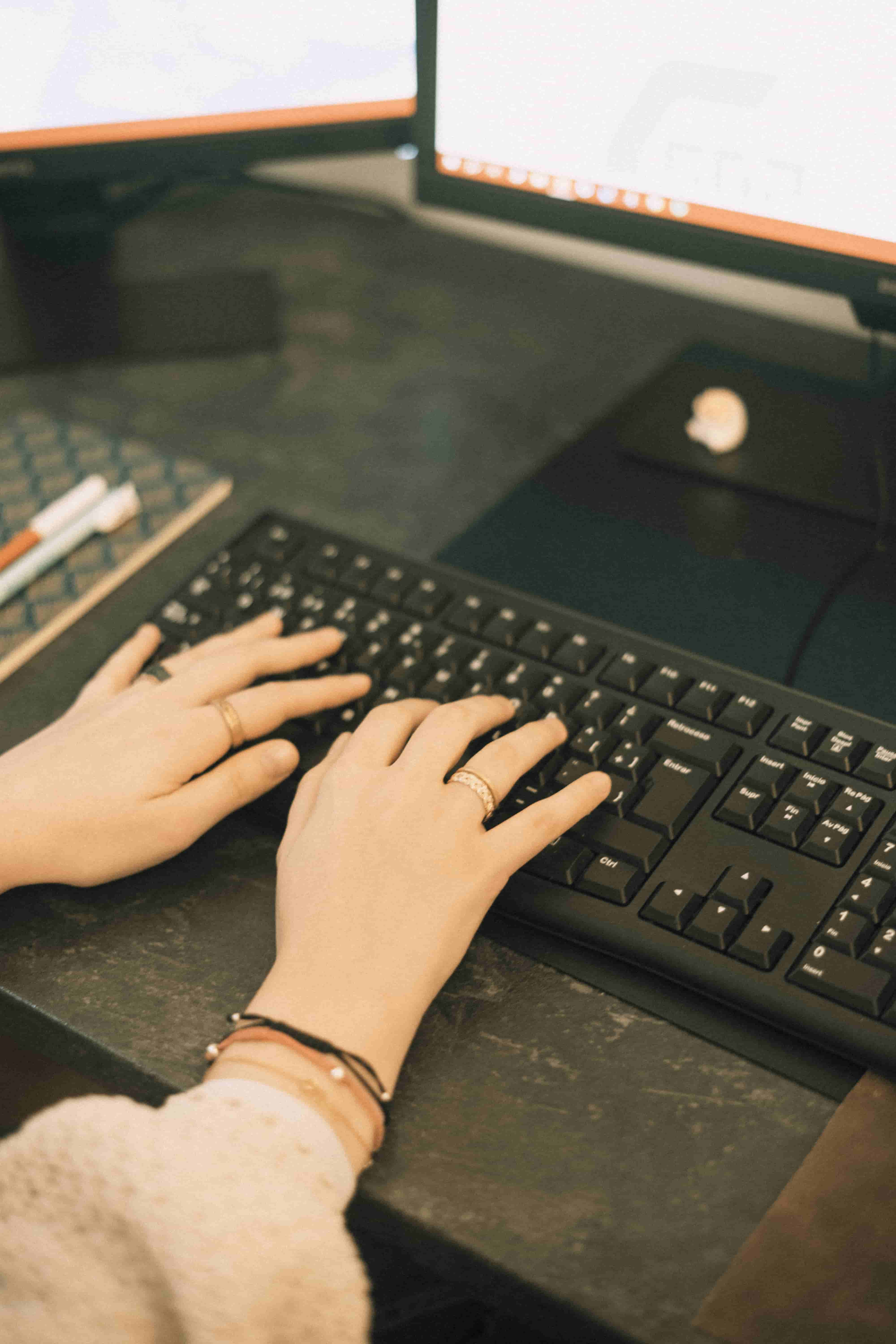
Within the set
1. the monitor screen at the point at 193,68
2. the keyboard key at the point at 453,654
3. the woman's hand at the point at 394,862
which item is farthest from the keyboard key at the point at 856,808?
the monitor screen at the point at 193,68

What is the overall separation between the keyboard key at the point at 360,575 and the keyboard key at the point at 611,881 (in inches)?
9.4

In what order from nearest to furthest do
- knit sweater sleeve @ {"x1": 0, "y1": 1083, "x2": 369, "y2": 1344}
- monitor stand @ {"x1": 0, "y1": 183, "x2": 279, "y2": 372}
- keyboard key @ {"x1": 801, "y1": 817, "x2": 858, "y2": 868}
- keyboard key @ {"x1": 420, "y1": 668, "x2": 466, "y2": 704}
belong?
knit sweater sleeve @ {"x1": 0, "y1": 1083, "x2": 369, "y2": 1344} < keyboard key @ {"x1": 801, "y1": 817, "x2": 858, "y2": 868} < keyboard key @ {"x1": 420, "y1": 668, "x2": 466, "y2": 704} < monitor stand @ {"x1": 0, "y1": 183, "x2": 279, "y2": 372}

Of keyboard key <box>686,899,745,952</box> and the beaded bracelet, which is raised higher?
keyboard key <box>686,899,745,952</box>

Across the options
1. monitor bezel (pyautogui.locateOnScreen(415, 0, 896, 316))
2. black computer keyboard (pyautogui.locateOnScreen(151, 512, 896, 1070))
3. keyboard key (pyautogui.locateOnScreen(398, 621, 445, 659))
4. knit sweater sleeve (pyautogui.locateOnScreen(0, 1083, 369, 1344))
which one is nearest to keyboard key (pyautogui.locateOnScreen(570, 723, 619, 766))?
black computer keyboard (pyautogui.locateOnScreen(151, 512, 896, 1070))

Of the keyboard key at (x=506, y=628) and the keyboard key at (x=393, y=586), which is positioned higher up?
the keyboard key at (x=393, y=586)

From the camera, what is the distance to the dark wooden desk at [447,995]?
17.4 inches

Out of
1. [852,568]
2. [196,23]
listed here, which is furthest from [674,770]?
[196,23]

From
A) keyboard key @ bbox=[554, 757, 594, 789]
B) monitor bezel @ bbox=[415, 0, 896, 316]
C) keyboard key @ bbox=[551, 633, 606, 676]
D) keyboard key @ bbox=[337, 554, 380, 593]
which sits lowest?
keyboard key @ bbox=[554, 757, 594, 789]

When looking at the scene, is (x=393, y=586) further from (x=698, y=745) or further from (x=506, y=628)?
(x=698, y=745)

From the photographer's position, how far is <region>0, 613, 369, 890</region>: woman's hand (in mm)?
569

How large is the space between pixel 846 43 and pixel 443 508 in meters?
0.37

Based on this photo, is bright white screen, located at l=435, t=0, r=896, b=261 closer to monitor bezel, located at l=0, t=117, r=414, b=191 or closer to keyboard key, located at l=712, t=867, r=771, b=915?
monitor bezel, located at l=0, t=117, r=414, b=191

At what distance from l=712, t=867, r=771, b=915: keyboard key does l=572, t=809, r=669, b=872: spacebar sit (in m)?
0.03

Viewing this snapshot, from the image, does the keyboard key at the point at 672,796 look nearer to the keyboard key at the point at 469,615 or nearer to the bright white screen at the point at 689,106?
the keyboard key at the point at 469,615
